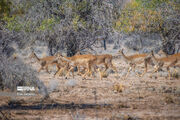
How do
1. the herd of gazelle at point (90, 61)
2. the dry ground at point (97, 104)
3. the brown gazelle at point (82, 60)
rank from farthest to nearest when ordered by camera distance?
the herd of gazelle at point (90, 61) → the brown gazelle at point (82, 60) → the dry ground at point (97, 104)

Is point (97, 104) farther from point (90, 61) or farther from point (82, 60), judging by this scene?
point (90, 61)

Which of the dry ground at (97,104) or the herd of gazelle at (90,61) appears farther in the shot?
the herd of gazelle at (90,61)

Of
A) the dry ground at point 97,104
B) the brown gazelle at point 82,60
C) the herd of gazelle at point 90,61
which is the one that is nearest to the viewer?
the dry ground at point 97,104

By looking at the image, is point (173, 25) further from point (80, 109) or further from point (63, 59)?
point (80, 109)

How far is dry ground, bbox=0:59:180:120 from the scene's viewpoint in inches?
345

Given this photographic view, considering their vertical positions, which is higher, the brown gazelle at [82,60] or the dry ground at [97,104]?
the brown gazelle at [82,60]

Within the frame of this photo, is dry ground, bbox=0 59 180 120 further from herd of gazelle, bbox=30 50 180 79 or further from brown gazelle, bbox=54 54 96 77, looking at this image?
herd of gazelle, bbox=30 50 180 79

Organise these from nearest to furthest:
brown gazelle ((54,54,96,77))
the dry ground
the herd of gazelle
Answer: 1. the dry ground
2. brown gazelle ((54,54,96,77))
3. the herd of gazelle

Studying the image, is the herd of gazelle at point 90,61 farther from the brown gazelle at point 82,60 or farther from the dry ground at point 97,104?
the dry ground at point 97,104

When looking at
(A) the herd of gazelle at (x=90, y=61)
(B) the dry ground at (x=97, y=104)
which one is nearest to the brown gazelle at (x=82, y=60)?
(A) the herd of gazelle at (x=90, y=61)

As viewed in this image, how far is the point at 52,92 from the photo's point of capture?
12.2 m

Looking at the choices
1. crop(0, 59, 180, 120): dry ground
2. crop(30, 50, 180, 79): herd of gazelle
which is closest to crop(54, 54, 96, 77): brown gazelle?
crop(30, 50, 180, 79): herd of gazelle

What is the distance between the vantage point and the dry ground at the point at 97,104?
8.76 m

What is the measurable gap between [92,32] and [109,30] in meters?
1.23
